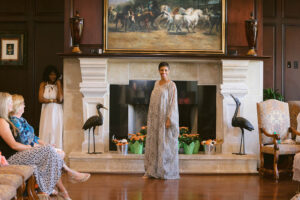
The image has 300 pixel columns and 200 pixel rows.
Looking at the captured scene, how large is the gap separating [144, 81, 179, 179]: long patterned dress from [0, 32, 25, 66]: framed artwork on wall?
3.38 meters

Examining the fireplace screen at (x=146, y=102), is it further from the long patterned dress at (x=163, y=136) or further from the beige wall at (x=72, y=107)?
the long patterned dress at (x=163, y=136)

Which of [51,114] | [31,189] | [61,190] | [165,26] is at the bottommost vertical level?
[61,190]

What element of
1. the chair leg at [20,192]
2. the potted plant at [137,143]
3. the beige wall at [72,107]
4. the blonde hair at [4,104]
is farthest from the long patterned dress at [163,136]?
the chair leg at [20,192]

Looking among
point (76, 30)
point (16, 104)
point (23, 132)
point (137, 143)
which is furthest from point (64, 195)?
point (76, 30)

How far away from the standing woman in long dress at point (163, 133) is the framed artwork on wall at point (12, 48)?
3378 mm

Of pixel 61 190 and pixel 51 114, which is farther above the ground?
pixel 51 114

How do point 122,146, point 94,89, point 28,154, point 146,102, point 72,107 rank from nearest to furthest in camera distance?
point 28,154, point 122,146, point 94,89, point 72,107, point 146,102

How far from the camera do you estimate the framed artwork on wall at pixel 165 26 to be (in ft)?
21.0

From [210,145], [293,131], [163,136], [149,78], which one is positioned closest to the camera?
[163,136]

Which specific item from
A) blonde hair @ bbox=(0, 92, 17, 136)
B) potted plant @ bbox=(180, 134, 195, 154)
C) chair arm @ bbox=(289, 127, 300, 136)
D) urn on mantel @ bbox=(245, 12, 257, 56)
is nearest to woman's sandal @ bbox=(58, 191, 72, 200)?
blonde hair @ bbox=(0, 92, 17, 136)

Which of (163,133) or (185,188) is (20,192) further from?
(163,133)

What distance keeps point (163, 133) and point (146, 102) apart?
1.46 meters

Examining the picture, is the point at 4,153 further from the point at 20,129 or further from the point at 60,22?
the point at 60,22

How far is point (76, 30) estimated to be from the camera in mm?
6113
